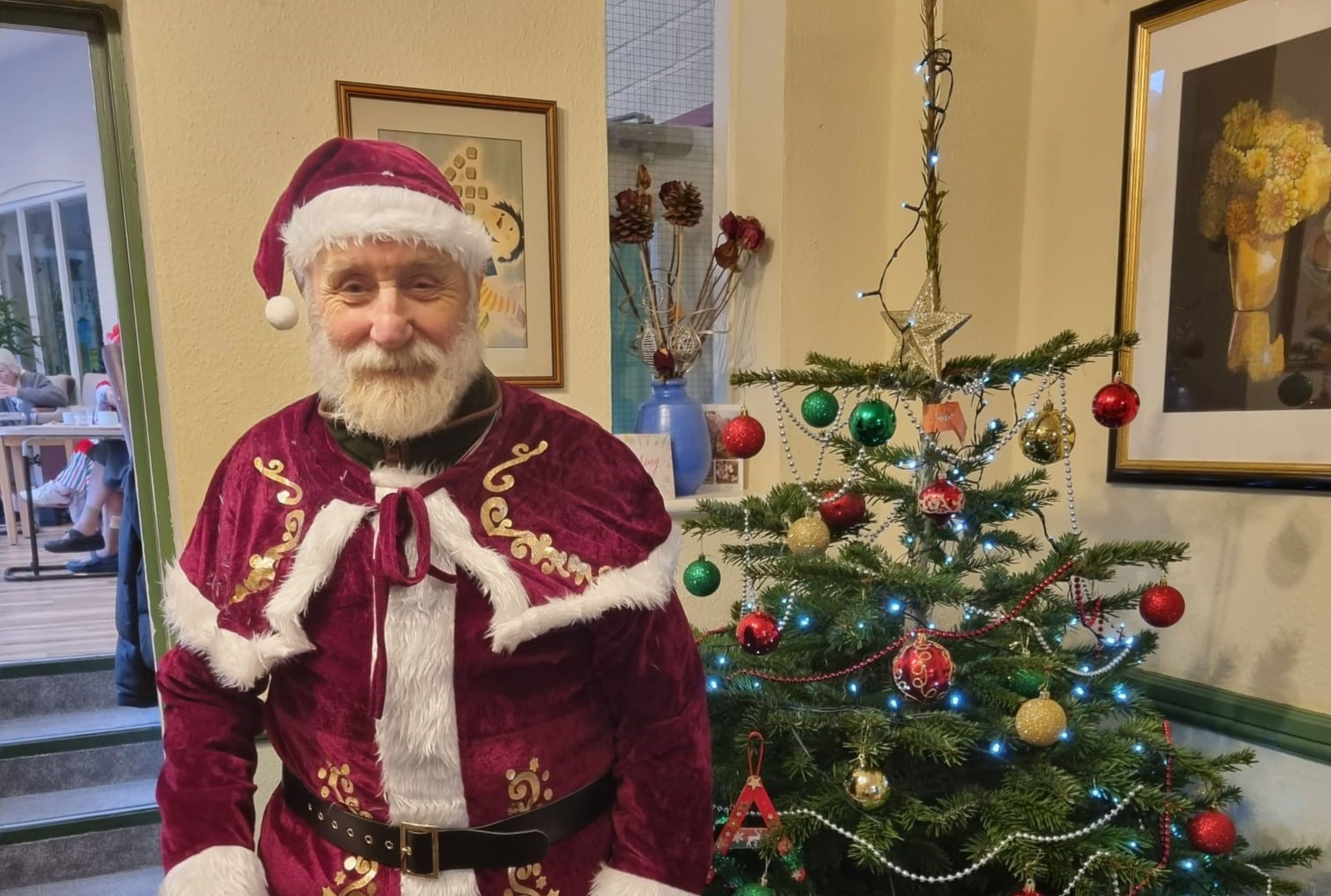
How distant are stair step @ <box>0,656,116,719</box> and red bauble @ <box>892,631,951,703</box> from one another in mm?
2402

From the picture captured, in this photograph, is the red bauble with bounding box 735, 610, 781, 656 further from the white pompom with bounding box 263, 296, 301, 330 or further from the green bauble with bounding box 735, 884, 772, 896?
the white pompom with bounding box 263, 296, 301, 330

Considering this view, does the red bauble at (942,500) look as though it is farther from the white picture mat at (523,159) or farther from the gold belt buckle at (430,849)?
the white picture mat at (523,159)

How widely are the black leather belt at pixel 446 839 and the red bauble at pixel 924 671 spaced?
1.41 feet

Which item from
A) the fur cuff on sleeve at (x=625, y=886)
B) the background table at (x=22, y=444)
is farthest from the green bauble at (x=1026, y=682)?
the background table at (x=22, y=444)

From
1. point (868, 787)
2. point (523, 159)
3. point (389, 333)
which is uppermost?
point (523, 159)

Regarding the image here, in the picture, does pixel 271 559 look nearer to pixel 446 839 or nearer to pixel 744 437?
pixel 446 839

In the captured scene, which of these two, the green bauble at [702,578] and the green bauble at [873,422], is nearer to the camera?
the green bauble at [873,422]

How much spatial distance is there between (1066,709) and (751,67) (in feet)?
4.94

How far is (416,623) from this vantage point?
28.0 inches

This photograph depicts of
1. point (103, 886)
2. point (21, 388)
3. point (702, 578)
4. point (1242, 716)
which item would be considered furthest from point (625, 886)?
point (21, 388)

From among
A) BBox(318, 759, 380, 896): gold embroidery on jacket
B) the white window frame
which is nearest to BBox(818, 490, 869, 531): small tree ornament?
BBox(318, 759, 380, 896): gold embroidery on jacket

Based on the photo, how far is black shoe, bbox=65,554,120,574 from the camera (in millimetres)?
2729

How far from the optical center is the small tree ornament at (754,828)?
0.97 meters

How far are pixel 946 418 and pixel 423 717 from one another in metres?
0.75
